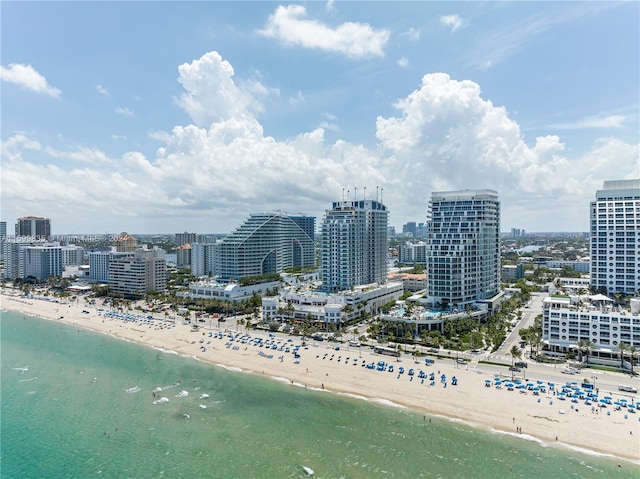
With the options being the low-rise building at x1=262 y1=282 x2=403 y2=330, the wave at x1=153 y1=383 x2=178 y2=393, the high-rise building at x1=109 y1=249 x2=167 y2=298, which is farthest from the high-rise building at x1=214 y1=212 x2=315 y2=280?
the wave at x1=153 y1=383 x2=178 y2=393

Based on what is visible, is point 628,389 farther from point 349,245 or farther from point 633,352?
point 349,245

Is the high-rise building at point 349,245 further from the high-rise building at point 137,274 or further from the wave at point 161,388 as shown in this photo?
the high-rise building at point 137,274

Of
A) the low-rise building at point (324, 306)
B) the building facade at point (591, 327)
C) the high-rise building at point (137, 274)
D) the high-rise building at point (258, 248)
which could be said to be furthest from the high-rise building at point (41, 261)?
the building facade at point (591, 327)

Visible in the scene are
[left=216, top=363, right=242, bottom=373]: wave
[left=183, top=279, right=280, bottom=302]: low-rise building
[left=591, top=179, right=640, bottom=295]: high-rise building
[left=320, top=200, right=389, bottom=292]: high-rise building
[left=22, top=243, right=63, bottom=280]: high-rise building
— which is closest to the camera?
[left=216, top=363, right=242, bottom=373]: wave

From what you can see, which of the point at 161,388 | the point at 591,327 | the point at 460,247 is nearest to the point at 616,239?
the point at 460,247

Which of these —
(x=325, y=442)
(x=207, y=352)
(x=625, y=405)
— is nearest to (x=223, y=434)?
(x=325, y=442)

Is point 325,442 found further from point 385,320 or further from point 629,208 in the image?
point 629,208

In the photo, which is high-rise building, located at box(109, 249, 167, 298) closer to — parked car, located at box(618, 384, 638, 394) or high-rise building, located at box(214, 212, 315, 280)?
high-rise building, located at box(214, 212, 315, 280)
